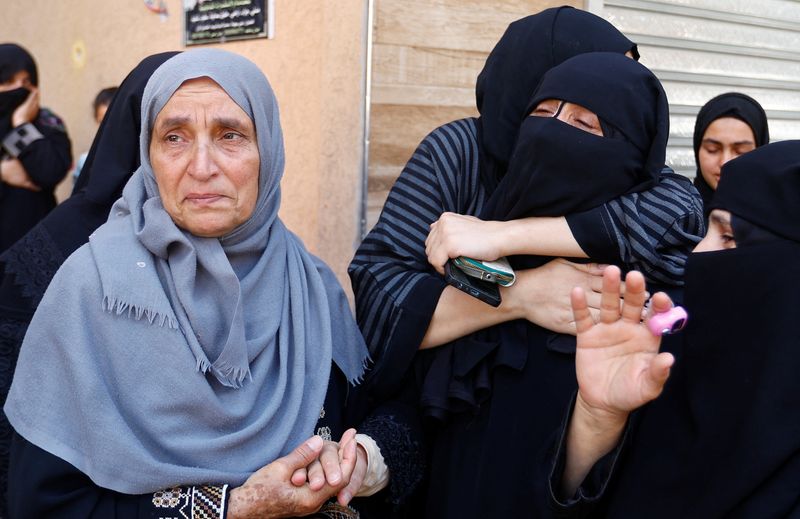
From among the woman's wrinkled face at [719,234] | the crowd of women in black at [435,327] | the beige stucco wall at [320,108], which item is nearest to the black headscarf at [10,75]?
the beige stucco wall at [320,108]

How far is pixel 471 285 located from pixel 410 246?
257 mm

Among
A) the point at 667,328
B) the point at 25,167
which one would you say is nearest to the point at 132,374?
the point at 667,328

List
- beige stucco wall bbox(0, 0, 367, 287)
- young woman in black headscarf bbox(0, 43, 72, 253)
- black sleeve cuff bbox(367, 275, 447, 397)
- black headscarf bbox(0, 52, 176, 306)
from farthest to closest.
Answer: young woman in black headscarf bbox(0, 43, 72, 253) < beige stucco wall bbox(0, 0, 367, 287) < black headscarf bbox(0, 52, 176, 306) < black sleeve cuff bbox(367, 275, 447, 397)

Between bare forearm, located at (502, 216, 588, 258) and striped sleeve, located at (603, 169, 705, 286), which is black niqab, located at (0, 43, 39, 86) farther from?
striped sleeve, located at (603, 169, 705, 286)

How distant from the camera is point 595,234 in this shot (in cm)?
185

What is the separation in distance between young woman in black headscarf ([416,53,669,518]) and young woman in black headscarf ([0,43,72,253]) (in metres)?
3.21

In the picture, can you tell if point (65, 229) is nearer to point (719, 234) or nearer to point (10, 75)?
point (719, 234)

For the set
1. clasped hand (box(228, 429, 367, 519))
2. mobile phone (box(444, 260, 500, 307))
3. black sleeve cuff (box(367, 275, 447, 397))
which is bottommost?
clasped hand (box(228, 429, 367, 519))

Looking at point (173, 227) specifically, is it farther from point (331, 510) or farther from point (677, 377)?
point (677, 377)

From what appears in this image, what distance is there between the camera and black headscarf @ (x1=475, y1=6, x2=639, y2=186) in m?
2.07

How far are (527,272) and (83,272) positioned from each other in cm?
93

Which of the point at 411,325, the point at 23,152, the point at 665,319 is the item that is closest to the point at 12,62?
the point at 23,152

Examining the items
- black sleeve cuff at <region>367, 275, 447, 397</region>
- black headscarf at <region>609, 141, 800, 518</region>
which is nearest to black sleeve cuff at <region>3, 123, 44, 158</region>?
black sleeve cuff at <region>367, 275, 447, 397</region>

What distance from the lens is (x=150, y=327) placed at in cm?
179
